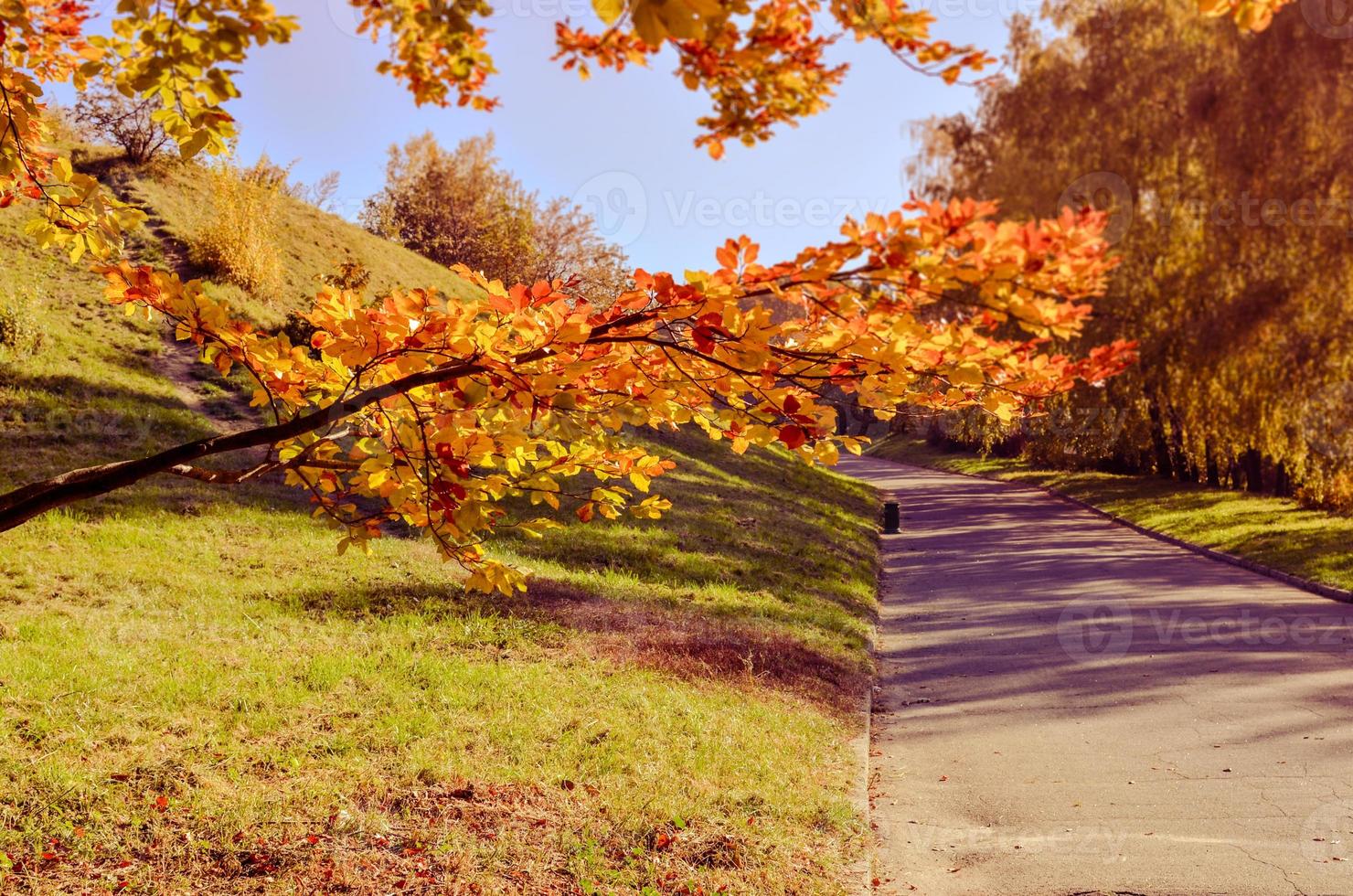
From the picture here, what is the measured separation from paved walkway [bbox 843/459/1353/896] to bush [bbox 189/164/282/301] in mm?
12448

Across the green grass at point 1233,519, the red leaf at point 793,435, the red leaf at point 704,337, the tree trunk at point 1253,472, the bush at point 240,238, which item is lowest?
the green grass at point 1233,519

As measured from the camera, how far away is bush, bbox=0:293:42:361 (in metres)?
11.5

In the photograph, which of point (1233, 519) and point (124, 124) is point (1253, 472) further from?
point (124, 124)

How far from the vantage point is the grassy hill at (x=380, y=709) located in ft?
12.9

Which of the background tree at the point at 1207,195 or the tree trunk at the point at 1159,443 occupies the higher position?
the background tree at the point at 1207,195

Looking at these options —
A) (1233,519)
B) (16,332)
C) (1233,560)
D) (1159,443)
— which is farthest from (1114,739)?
(1159,443)

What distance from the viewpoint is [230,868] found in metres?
3.72

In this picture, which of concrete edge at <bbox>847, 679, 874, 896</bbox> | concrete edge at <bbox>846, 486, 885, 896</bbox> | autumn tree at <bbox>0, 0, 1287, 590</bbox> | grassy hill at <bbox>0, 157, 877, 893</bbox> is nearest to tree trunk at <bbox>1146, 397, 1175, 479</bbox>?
grassy hill at <bbox>0, 157, 877, 893</bbox>

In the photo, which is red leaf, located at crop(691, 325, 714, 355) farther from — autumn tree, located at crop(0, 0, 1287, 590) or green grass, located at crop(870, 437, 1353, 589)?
green grass, located at crop(870, 437, 1353, 589)

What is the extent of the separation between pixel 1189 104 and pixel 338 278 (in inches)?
681

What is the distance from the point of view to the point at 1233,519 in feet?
57.3

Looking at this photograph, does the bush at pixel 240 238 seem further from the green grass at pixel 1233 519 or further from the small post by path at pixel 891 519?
the green grass at pixel 1233 519

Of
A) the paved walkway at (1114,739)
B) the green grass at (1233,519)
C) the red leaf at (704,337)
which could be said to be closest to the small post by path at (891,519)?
the green grass at (1233,519)

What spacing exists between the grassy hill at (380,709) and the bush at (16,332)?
819 mm
